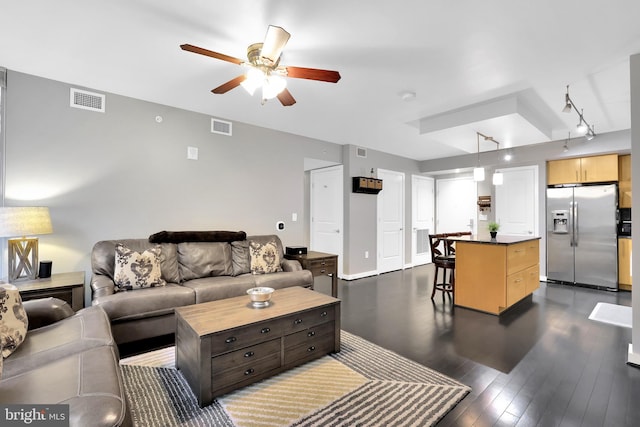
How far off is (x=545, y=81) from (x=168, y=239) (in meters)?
4.22

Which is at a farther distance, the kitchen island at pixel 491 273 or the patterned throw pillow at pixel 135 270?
the kitchen island at pixel 491 273

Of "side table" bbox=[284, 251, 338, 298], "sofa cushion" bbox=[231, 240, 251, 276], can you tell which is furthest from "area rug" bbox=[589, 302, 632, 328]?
"sofa cushion" bbox=[231, 240, 251, 276]

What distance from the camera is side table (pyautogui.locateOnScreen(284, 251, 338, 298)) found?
4023 millimetres

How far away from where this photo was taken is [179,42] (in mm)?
2256

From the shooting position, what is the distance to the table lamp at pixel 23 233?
236 centimetres

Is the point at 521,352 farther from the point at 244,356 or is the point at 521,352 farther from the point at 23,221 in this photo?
the point at 23,221

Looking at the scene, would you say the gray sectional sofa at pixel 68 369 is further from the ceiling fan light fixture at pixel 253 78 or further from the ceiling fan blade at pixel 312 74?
the ceiling fan blade at pixel 312 74

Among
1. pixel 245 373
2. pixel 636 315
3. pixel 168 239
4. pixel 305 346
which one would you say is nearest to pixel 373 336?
pixel 305 346

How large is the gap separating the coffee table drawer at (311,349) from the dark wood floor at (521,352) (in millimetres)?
574

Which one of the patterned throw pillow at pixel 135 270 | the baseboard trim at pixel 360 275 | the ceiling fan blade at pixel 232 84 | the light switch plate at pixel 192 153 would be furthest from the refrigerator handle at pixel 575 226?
the patterned throw pillow at pixel 135 270

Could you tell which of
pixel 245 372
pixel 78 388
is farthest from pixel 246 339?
pixel 78 388

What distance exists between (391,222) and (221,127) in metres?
3.95

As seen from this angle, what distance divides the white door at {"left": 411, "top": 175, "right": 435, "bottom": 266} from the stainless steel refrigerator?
8.15 ft

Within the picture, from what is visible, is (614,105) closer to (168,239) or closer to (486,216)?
(486,216)
